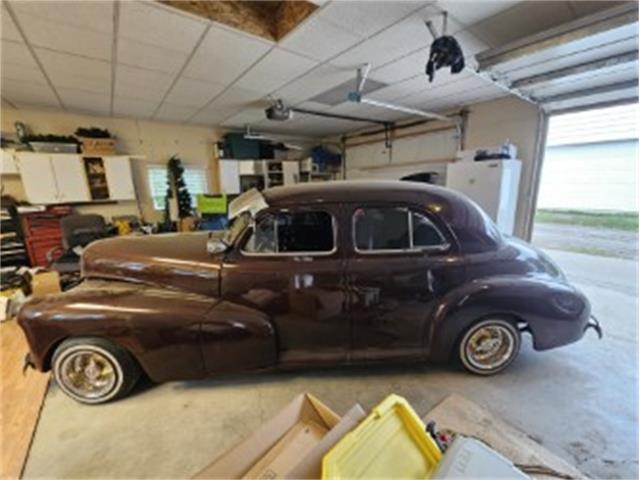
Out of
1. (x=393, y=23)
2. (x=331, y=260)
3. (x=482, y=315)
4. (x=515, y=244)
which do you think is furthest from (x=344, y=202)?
(x=393, y=23)

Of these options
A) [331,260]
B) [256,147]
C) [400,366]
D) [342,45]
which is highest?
[342,45]

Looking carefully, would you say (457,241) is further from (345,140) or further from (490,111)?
(345,140)

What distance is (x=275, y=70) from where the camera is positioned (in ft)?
11.0

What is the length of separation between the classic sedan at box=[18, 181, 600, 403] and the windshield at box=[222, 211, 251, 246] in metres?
Result: 0.01

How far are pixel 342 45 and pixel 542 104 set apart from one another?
2.75 metres

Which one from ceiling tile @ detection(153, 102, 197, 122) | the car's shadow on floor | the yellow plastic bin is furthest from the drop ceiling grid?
the car's shadow on floor

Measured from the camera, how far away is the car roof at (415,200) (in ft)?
6.97

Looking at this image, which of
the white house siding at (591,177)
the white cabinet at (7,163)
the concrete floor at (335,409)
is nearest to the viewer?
the concrete floor at (335,409)

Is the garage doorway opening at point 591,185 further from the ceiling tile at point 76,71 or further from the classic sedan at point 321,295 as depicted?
the ceiling tile at point 76,71

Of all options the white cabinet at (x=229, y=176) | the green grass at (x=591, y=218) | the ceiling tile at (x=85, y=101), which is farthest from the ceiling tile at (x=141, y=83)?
the green grass at (x=591, y=218)

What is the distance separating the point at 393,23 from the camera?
2.44m

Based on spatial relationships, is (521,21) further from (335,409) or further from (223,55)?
(335,409)

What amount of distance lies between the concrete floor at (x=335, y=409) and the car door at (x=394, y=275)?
11.5 inches

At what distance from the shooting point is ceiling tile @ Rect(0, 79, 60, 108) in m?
3.65
